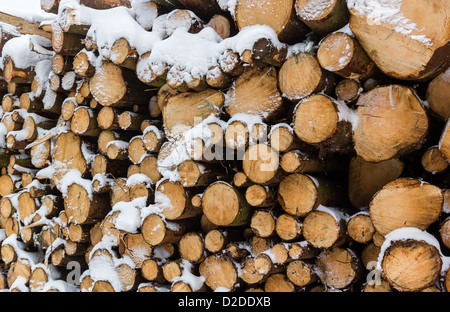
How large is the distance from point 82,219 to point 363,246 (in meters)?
1.76

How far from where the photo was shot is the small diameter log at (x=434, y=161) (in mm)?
1304

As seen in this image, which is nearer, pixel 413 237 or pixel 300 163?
pixel 413 237

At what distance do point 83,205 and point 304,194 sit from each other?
1.53 meters

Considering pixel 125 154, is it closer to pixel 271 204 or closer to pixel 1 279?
pixel 271 204

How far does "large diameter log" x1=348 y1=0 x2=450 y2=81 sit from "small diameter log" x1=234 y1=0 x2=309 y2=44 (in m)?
0.29

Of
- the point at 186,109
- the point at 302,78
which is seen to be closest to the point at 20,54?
the point at 186,109

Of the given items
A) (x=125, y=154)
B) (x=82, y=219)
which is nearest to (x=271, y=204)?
(x=125, y=154)

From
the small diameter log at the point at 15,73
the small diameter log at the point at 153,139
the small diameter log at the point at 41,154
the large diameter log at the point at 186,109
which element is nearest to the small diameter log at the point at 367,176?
the large diameter log at the point at 186,109

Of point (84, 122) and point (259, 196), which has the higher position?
point (259, 196)

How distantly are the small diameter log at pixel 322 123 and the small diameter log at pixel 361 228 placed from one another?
0.32 metres

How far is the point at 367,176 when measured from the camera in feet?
5.36

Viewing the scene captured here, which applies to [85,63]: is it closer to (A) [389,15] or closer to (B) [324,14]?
(B) [324,14]

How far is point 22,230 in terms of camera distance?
109 inches

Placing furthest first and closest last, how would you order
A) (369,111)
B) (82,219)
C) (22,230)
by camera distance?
(22,230) < (82,219) < (369,111)
